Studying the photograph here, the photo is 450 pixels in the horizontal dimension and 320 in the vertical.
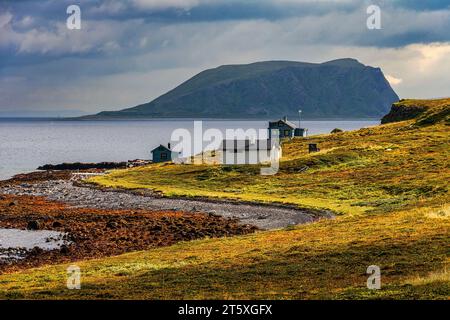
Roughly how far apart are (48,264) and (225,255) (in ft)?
42.0

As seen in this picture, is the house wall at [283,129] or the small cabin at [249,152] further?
the house wall at [283,129]

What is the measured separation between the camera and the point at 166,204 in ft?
258

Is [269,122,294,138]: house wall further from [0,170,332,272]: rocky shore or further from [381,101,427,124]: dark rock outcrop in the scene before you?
[0,170,332,272]: rocky shore

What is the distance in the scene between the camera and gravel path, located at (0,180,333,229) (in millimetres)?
64062

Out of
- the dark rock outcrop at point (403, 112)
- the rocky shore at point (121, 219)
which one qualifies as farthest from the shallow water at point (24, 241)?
the dark rock outcrop at point (403, 112)

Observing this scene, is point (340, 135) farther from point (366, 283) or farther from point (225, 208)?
point (366, 283)

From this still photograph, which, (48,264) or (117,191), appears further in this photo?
(117,191)

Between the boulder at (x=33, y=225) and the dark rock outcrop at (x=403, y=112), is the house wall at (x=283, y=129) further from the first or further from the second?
the boulder at (x=33, y=225)

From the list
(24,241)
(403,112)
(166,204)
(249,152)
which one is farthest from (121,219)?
(403,112)

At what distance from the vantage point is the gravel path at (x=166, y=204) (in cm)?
6406

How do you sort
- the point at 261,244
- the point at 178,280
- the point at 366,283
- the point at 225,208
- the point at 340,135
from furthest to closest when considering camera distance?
the point at 340,135 < the point at 225,208 < the point at 261,244 < the point at 178,280 < the point at 366,283

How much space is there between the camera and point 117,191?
3691 inches
